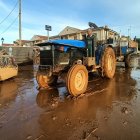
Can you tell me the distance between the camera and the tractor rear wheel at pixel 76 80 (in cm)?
603

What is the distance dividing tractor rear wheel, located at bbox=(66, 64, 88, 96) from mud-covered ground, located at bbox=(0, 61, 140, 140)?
246 millimetres

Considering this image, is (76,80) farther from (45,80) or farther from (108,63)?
(108,63)

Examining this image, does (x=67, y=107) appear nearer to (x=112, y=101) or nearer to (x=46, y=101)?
(x=46, y=101)

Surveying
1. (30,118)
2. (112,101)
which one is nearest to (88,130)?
(30,118)

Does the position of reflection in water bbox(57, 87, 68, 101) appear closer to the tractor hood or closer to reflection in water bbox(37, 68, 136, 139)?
reflection in water bbox(37, 68, 136, 139)

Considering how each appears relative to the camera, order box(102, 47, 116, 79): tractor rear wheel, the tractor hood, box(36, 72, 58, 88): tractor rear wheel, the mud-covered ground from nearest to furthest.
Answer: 1. the mud-covered ground
2. the tractor hood
3. box(36, 72, 58, 88): tractor rear wheel
4. box(102, 47, 116, 79): tractor rear wheel

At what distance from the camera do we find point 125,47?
44.6ft

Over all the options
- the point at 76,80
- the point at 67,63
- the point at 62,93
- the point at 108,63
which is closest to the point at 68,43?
the point at 67,63

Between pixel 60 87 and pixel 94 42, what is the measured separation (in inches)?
86.1

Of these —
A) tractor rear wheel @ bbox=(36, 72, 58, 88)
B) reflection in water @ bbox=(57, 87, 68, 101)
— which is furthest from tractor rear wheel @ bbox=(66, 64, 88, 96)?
tractor rear wheel @ bbox=(36, 72, 58, 88)

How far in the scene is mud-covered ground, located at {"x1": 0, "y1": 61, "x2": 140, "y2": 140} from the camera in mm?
3667

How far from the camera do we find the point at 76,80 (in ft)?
20.9

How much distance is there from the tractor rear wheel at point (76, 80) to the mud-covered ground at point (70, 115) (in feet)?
0.81

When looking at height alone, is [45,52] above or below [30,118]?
above
